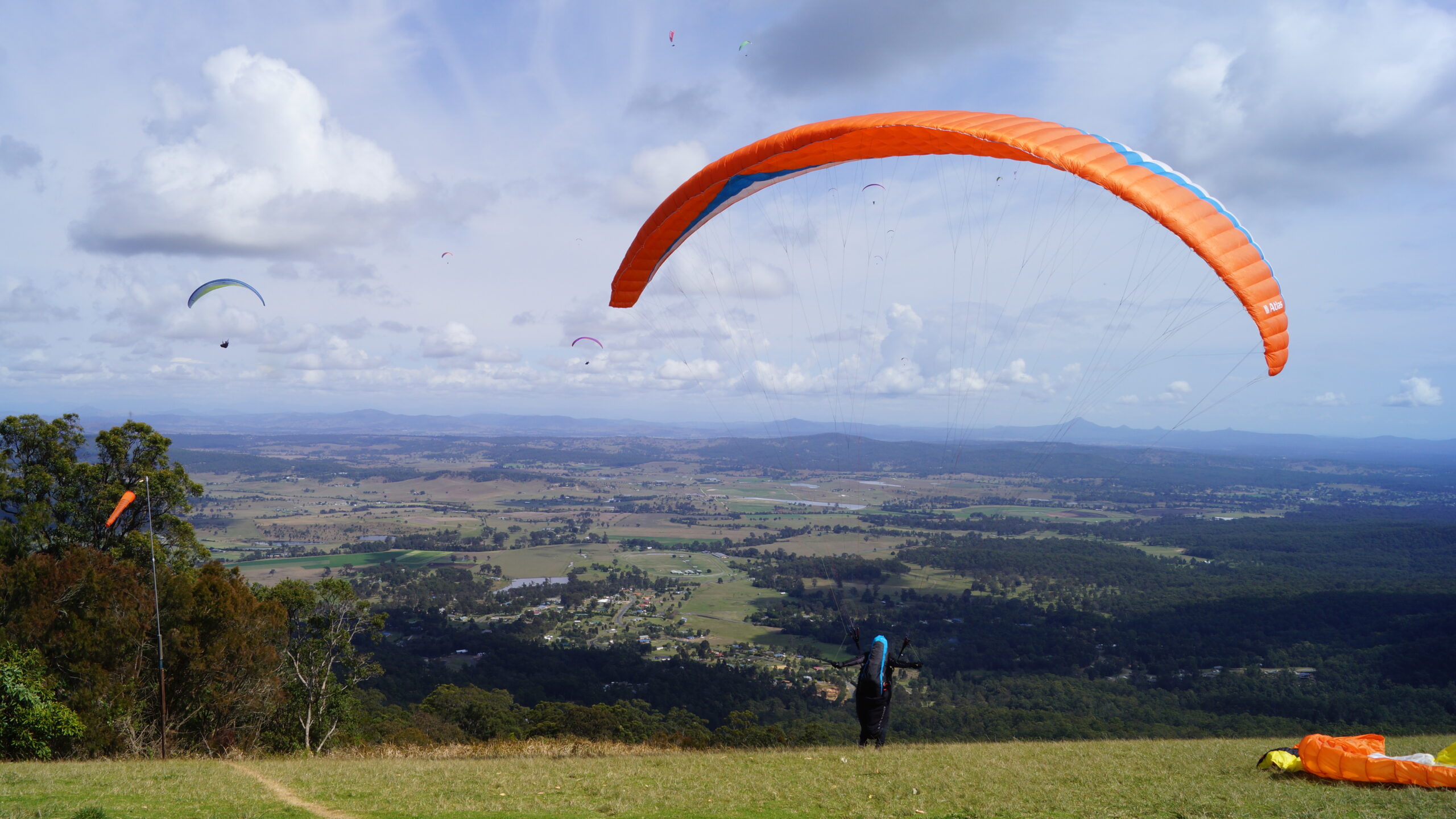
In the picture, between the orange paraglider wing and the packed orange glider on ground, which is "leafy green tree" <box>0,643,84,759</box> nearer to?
the orange paraglider wing

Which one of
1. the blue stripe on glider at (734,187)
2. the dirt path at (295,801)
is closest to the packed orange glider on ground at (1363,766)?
the blue stripe on glider at (734,187)

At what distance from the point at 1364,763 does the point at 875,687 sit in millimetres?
5796

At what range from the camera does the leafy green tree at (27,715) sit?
13.0 meters

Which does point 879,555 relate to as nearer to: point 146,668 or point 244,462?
point 146,668

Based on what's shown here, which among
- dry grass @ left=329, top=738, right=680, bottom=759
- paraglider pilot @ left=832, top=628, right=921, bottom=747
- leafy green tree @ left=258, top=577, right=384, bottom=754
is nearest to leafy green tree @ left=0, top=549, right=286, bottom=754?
leafy green tree @ left=258, top=577, right=384, bottom=754

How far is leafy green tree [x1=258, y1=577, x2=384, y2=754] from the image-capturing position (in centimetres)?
2050

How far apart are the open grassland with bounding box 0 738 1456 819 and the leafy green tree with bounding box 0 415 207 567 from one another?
951cm

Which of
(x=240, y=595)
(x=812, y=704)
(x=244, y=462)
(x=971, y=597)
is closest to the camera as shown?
(x=240, y=595)

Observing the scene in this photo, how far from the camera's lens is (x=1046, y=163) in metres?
8.77

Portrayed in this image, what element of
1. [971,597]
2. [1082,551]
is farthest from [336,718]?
[1082,551]

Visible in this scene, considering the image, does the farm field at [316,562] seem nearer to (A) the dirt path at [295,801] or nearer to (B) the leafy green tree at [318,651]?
(B) the leafy green tree at [318,651]

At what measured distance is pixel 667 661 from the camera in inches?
1825

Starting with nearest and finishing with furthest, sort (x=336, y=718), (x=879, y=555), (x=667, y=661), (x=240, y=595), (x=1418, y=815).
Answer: (x=1418, y=815) < (x=240, y=595) < (x=336, y=718) < (x=667, y=661) < (x=879, y=555)

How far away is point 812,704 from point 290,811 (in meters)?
35.9
